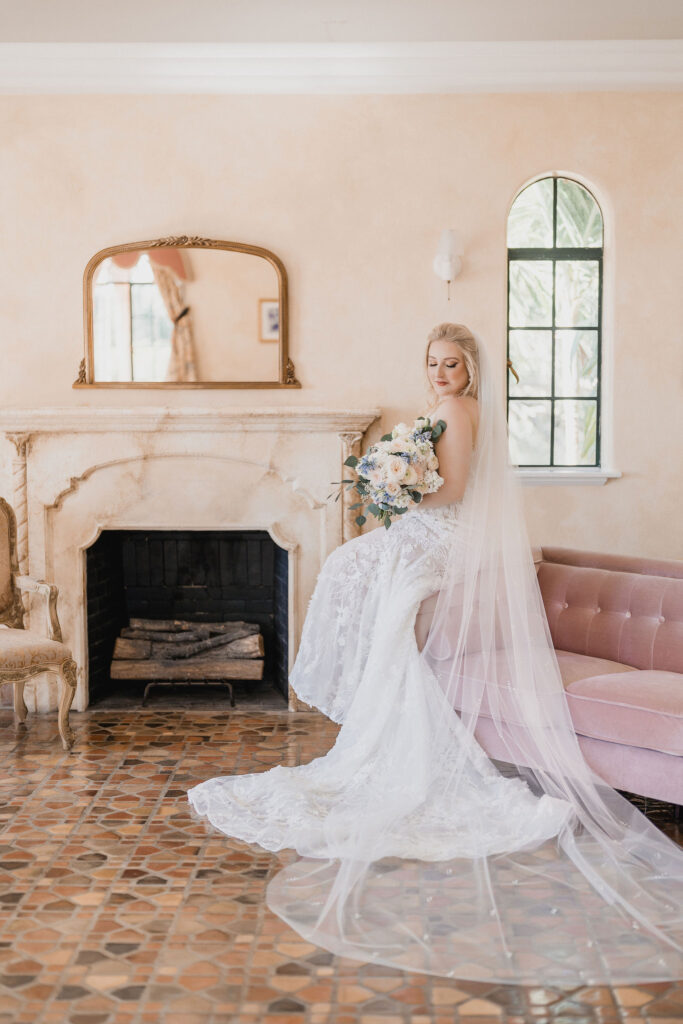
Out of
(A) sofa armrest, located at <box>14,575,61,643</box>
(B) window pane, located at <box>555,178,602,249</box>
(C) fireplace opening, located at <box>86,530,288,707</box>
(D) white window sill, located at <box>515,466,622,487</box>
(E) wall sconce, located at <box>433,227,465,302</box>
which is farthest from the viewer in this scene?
(C) fireplace opening, located at <box>86,530,288,707</box>

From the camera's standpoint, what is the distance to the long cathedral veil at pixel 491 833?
2846 millimetres

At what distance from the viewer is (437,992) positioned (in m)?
2.63

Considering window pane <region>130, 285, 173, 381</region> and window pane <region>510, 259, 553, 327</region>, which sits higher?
window pane <region>510, 259, 553, 327</region>

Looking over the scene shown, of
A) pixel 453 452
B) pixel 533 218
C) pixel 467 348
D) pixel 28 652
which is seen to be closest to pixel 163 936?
pixel 28 652

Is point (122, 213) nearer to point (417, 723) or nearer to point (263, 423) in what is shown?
point (263, 423)

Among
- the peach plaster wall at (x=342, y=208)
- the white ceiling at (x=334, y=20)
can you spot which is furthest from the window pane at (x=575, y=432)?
the white ceiling at (x=334, y=20)

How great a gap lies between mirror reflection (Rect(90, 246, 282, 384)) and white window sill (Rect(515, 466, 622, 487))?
1629mm

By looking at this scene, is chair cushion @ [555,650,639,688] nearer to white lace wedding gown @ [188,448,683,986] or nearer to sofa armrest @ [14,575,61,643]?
white lace wedding gown @ [188,448,683,986]

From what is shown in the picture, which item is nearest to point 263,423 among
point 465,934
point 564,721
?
point 564,721

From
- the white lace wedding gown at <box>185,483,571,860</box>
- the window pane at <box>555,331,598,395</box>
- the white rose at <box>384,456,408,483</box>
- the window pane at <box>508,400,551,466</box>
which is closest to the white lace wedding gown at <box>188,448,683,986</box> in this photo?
the white lace wedding gown at <box>185,483,571,860</box>

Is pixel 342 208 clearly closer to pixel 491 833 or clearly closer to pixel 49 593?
pixel 49 593

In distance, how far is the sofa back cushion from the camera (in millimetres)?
4254

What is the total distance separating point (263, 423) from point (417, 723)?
7.54ft

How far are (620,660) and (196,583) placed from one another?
9.54ft
